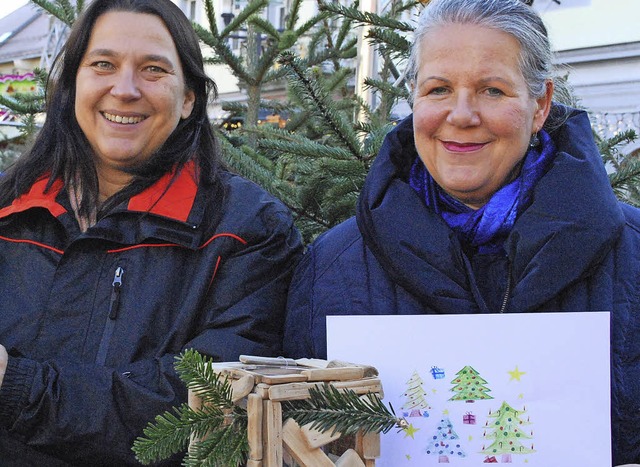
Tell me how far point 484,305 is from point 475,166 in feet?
1.09

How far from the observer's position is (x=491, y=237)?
201 centimetres

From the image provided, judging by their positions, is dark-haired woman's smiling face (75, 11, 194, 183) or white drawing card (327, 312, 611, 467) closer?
white drawing card (327, 312, 611, 467)

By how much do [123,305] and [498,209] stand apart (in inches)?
38.3

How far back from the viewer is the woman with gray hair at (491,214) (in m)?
1.86

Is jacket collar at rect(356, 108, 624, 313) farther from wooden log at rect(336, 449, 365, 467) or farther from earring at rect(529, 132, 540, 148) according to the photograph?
wooden log at rect(336, 449, 365, 467)

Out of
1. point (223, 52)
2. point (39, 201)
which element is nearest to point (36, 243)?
point (39, 201)

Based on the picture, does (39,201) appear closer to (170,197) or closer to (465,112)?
(170,197)

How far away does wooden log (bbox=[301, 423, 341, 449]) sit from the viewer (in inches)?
Answer: 51.6

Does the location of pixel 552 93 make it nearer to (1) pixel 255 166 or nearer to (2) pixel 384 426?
(2) pixel 384 426

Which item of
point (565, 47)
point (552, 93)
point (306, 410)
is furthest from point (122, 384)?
point (565, 47)

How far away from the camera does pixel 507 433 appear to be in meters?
1.61

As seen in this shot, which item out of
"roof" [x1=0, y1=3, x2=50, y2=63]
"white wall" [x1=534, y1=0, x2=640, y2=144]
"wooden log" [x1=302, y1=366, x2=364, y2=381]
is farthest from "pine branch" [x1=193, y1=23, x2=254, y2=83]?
"roof" [x1=0, y1=3, x2=50, y2=63]

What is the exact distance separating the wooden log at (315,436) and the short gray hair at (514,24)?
41.6 inches

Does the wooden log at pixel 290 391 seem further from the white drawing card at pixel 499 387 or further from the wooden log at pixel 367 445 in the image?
the white drawing card at pixel 499 387
